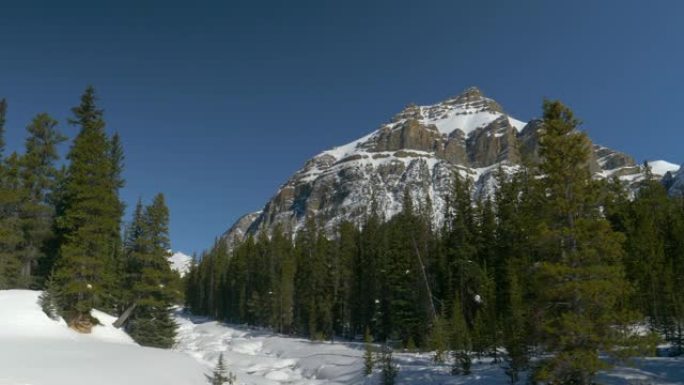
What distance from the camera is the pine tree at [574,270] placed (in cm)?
Result: 1494

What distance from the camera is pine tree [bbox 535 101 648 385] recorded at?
14.9 meters

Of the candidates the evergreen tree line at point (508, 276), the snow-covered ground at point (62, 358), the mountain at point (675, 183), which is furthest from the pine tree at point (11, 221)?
the mountain at point (675, 183)

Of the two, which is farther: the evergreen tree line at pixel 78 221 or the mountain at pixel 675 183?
the mountain at pixel 675 183

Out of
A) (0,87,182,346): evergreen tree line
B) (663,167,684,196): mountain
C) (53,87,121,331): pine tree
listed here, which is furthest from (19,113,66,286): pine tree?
(663,167,684,196): mountain

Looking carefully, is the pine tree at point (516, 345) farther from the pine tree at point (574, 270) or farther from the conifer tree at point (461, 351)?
the pine tree at point (574, 270)

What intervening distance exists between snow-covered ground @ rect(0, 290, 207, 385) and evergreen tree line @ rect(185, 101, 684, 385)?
1345 centimetres

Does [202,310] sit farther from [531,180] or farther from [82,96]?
[531,180]

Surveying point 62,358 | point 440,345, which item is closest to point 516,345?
point 440,345

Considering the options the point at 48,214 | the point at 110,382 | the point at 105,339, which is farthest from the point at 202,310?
the point at 110,382

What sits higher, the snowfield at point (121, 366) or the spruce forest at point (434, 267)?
the spruce forest at point (434, 267)

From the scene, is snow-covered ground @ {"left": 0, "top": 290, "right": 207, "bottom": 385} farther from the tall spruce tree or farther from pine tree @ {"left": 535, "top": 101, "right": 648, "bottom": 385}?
pine tree @ {"left": 535, "top": 101, "right": 648, "bottom": 385}

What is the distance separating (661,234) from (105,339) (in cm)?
4986

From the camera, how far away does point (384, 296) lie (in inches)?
1944

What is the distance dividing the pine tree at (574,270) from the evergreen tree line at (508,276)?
0.15 feet
